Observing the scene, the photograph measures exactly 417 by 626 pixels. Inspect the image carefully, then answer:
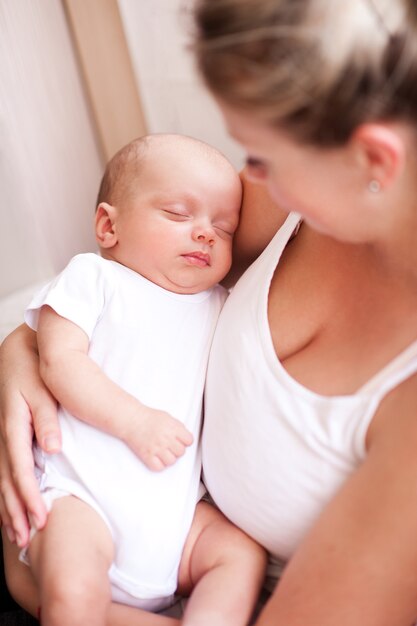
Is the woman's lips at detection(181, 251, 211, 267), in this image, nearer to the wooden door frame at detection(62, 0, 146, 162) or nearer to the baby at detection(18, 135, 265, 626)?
the baby at detection(18, 135, 265, 626)

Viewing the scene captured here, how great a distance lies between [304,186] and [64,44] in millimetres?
1311

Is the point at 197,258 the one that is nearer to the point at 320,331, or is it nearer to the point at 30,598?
the point at 320,331

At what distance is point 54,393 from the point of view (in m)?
1.04

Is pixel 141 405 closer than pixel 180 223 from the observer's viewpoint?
Yes

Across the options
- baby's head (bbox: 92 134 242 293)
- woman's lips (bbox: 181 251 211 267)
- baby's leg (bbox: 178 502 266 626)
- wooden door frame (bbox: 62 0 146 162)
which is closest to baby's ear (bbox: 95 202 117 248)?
baby's head (bbox: 92 134 242 293)

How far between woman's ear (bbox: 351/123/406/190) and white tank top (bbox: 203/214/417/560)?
21 cm

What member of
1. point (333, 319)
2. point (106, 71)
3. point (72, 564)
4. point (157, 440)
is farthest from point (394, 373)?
point (106, 71)

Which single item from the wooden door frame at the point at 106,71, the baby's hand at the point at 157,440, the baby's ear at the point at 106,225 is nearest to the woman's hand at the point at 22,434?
the baby's hand at the point at 157,440

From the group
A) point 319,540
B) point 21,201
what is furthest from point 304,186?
point 21,201

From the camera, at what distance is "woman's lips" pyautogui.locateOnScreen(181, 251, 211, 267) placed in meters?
1.18

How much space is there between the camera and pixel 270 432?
2.93 feet

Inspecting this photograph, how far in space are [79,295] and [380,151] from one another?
1.93ft

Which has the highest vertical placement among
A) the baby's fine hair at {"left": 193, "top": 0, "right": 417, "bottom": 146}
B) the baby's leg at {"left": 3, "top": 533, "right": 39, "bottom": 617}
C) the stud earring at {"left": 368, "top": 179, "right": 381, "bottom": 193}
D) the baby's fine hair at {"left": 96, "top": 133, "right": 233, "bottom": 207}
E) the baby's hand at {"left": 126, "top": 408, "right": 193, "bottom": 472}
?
the baby's fine hair at {"left": 193, "top": 0, "right": 417, "bottom": 146}

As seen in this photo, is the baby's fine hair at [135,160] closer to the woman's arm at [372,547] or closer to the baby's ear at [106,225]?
the baby's ear at [106,225]
